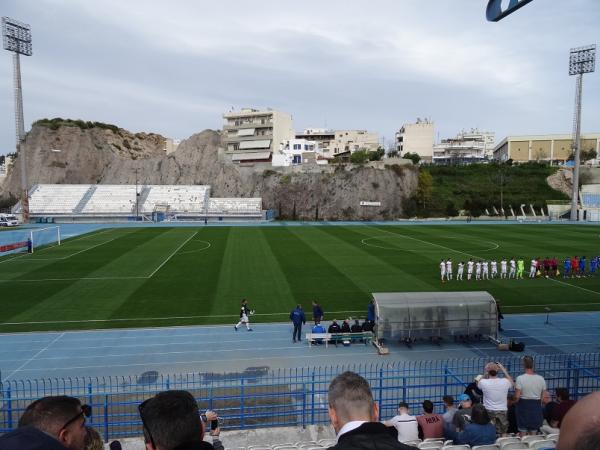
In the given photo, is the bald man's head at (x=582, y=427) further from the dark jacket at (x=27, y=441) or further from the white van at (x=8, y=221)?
the white van at (x=8, y=221)

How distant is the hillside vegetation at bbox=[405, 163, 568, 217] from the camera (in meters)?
78.1

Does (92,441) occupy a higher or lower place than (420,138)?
lower

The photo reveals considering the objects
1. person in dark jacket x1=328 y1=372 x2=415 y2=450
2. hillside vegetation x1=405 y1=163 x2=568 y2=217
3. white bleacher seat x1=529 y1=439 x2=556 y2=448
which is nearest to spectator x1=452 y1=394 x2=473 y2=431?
white bleacher seat x1=529 y1=439 x2=556 y2=448

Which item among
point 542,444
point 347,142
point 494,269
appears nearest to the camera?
point 542,444

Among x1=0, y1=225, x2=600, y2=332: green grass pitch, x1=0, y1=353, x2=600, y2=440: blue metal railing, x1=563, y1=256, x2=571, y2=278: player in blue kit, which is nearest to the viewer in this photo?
x1=0, y1=353, x2=600, y2=440: blue metal railing

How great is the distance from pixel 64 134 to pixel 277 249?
263ft

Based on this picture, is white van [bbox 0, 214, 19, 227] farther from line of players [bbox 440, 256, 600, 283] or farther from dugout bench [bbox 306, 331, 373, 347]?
dugout bench [bbox 306, 331, 373, 347]

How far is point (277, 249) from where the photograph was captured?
124 feet

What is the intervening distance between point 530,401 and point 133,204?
3091 inches

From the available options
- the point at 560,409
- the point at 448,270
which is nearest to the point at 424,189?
the point at 448,270

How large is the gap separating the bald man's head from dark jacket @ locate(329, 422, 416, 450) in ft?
3.14

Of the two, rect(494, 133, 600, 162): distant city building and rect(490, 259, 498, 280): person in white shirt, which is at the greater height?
rect(494, 133, 600, 162): distant city building

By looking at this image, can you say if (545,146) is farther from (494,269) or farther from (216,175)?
(494,269)

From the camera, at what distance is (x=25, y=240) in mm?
44375
